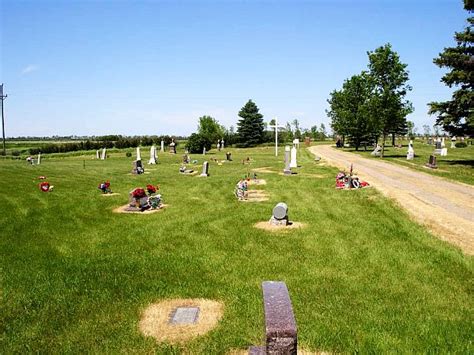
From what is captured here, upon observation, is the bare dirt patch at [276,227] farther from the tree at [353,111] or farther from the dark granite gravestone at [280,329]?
the tree at [353,111]

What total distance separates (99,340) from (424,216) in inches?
487

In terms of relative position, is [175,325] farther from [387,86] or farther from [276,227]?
[387,86]

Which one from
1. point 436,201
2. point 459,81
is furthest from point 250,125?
point 436,201

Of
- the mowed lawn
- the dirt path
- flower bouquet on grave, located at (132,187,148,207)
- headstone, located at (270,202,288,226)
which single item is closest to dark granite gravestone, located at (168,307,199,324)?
the mowed lawn

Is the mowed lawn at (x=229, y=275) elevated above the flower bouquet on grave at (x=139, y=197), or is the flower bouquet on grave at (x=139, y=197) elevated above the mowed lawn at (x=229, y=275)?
the flower bouquet on grave at (x=139, y=197)

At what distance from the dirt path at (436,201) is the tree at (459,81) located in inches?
304

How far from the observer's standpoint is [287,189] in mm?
21844

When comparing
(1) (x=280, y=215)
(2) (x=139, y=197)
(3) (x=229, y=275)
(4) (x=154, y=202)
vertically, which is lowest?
(3) (x=229, y=275)

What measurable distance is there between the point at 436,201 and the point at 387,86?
30.2m

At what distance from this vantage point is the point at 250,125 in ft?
280

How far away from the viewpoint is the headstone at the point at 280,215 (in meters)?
13.3

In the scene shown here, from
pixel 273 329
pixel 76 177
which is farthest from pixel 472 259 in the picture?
pixel 76 177

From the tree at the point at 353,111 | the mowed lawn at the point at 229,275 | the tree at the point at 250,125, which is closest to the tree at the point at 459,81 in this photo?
the mowed lawn at the point at 229,275

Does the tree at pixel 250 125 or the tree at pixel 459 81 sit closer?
the tree at pixel 459 81
